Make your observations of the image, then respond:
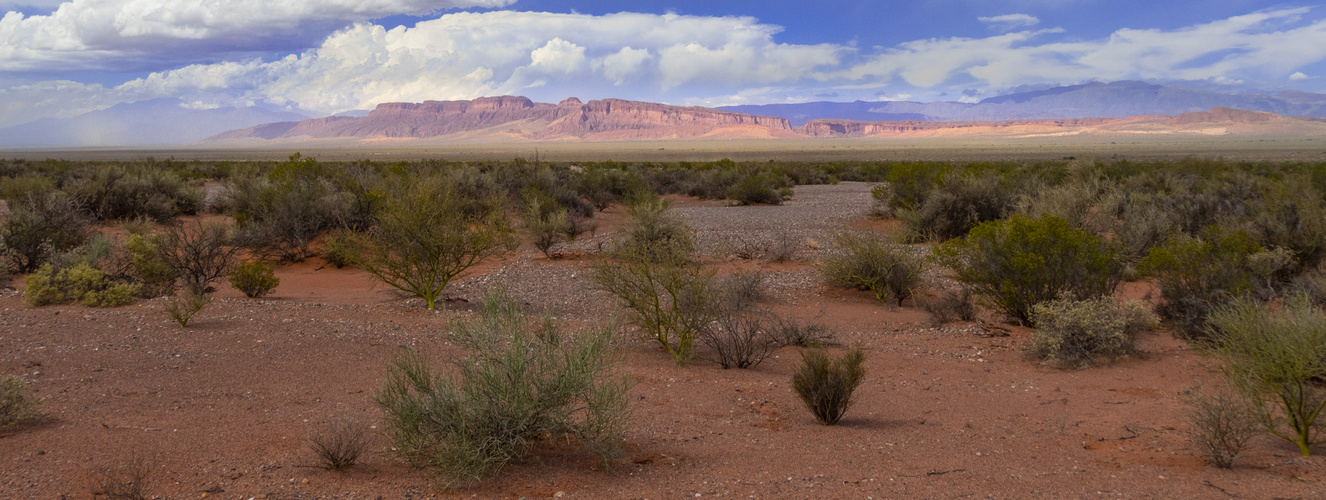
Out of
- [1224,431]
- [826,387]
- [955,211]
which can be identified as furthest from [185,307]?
[955,211]

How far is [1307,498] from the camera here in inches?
170

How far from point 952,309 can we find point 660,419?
236 inches

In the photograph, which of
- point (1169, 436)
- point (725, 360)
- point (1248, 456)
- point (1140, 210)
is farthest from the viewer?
point (1140, 210)

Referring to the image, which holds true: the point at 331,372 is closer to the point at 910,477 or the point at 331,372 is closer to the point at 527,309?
the point at 527,309

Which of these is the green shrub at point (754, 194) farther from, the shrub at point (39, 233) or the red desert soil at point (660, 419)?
the shrub at point (39, 233)

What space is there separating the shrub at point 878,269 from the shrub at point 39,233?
1288cm

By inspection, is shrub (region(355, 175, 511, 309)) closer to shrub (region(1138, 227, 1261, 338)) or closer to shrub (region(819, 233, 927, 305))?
shrub (region(819, 233, 927, 305))

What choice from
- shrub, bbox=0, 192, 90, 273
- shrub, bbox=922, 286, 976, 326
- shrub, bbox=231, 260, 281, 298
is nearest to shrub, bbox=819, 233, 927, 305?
shrub, bbox=922, 286, 976, 326

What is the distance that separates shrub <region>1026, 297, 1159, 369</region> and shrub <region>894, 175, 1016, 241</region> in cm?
1092

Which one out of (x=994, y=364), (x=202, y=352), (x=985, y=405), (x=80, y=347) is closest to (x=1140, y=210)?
(x=994, y=364)

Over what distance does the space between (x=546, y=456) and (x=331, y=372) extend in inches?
141

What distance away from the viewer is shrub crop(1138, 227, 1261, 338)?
→ 9016mm

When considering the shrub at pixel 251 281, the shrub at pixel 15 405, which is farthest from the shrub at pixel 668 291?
the shrub at pixel 251 281

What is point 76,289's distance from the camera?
9891 mm
